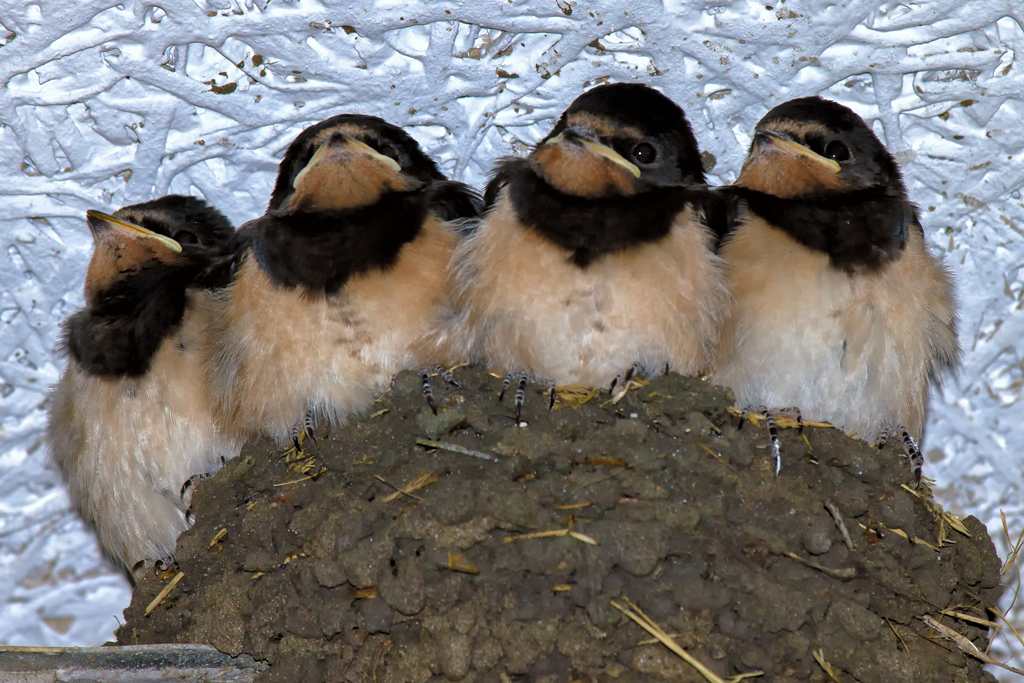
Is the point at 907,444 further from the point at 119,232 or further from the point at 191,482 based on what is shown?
the point at 119,232

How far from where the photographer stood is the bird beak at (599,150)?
3.09 metres

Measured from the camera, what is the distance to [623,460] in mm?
2855

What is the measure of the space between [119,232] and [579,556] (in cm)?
184

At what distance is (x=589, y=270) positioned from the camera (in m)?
3.06

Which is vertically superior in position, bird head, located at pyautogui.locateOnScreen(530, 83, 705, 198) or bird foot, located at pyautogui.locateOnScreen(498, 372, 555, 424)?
bird head, located at pyautogui.locateOnScreen(530, 83, 705, 198)

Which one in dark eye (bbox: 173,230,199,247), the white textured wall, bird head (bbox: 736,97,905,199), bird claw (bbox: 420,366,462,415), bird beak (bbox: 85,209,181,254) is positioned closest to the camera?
bird claw (bbox: 420,366,462,415)

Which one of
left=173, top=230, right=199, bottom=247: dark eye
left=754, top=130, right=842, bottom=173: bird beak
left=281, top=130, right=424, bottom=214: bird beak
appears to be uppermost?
left=754, top=130, right=842, bottom=173: bird beak

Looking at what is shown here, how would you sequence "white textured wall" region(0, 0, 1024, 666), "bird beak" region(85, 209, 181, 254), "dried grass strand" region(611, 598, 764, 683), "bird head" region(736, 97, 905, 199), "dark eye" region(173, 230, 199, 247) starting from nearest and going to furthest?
"dried grass strand" region(611, 598, 764, 683) < "bird head" region(736, 97, 905, 199) < "white textured wall" region(0, 0, 1024, 666) < "bird beak" region(85, 209, 181, 254) < "dark eye" region(173, 230, 199, 247)

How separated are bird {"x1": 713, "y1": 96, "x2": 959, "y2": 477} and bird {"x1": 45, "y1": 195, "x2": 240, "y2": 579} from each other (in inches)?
62.9

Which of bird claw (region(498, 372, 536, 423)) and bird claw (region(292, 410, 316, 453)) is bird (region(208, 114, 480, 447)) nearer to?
bird claw (region(292, 410, 316, 453))

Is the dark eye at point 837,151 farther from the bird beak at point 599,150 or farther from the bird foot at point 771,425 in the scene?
the bird foot at point 771,425

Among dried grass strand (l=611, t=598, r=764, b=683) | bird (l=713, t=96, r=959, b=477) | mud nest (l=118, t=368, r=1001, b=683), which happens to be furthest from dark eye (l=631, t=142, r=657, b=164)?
dried grass strand (l=611, t=598, r=764, b=683)

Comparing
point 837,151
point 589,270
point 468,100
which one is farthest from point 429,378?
point 837,151

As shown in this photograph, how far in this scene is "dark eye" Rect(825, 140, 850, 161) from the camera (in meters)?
3.36
